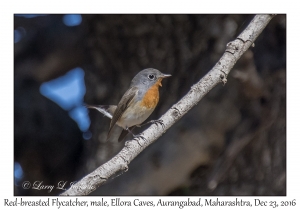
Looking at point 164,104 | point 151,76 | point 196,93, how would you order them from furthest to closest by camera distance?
1. point 164,104
2. point 151,76
3. point 196,93

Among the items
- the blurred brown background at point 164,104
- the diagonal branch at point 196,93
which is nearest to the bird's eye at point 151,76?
the blurred brown background at point 164,104

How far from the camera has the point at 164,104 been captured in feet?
10.5

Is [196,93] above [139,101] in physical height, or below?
below

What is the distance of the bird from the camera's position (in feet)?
9.43

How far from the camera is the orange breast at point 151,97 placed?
2.87m

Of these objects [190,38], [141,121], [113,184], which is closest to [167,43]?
[190,38]

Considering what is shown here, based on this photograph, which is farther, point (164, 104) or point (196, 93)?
point (164, 104)

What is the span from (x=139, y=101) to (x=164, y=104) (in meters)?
0.34

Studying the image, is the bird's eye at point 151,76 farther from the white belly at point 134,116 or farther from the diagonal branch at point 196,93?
the diagonal branch at point 196,93

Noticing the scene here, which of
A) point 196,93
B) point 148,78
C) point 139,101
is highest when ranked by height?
point 148,78

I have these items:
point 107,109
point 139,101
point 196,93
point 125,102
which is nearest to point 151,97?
point 139,101

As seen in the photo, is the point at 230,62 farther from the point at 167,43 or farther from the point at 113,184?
the point at 113,184

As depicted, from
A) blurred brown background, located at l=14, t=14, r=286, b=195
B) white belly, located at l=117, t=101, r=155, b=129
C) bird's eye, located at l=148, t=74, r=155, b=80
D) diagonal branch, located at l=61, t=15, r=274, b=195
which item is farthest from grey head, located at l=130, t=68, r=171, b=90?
diagonal branch, located at l=61, t=15, r=274, b=195

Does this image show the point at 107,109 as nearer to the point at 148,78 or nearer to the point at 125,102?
the point at 125,102
